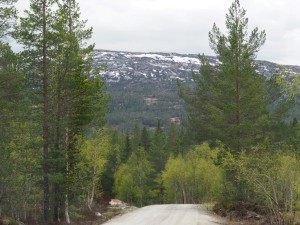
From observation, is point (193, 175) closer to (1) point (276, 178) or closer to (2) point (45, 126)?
(2) point (45, 126)

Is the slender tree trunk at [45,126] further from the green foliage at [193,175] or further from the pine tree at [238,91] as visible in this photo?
the green foliage at [193,175]

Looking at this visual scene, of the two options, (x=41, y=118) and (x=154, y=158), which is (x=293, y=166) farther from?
(x=154, y=158)

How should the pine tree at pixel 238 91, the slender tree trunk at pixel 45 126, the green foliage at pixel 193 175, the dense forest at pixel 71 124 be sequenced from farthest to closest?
the green foliage at pixel 193 175 → the pine tree at pixel 238 91 → the slender tree trunk at pixel 45 126 → the dense forest at pixel 71 124

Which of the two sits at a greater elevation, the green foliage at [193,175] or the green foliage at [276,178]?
the green foliage at [276,178]

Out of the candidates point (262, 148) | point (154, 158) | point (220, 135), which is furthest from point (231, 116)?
point (154, 158)

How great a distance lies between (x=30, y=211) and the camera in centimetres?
3216

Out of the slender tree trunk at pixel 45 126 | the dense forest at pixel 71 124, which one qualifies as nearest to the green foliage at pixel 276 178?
the dense forest at pixel 71 124

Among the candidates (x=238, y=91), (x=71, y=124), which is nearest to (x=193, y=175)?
(x=238, y=91)

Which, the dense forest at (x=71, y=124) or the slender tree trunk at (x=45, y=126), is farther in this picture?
the slender tree trunk at (x=45, y=126)

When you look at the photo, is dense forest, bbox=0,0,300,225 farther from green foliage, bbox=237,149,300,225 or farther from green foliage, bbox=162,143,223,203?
green foliage, bbox=162,143,223,203

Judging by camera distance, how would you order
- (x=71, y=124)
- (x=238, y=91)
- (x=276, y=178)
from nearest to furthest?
(x=276, y=178)
(x=71, y=124)
(x=238, y=91)

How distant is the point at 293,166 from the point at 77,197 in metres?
15.2

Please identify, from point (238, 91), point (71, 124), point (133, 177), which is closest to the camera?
point (71, 124)

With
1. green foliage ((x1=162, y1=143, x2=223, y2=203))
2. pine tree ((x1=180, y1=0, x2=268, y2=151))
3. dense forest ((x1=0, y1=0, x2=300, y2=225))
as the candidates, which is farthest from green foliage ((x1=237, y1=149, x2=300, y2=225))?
green foliage ((x1=162, y1=143, x2=223, y2=203))
